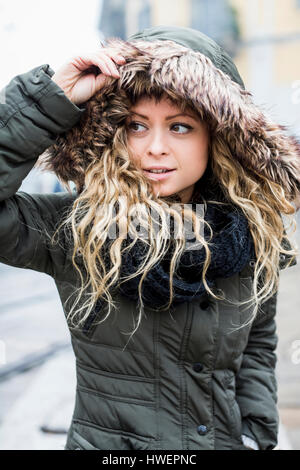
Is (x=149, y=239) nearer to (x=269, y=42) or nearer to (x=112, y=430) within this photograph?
(x=112, y=430)

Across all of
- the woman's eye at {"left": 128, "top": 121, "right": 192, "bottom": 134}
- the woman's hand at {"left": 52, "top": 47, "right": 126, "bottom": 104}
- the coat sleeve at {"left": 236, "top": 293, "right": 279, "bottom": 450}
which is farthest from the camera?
the coat sleeve at {"left": 236, "top": 293, "right": 279, "bottom": 450}

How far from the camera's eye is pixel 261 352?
2.12m

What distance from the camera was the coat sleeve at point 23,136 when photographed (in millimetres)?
1565

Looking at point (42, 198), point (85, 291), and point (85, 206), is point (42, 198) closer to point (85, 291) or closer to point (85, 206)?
point (85, 206)

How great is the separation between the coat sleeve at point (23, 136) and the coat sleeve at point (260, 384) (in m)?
0.95

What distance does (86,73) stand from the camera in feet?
5.67

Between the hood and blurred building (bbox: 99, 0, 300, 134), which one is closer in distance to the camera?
the hood

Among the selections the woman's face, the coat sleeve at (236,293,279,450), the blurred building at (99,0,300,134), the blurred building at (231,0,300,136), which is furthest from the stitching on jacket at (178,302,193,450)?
the blurred building at (231,0,300,136)

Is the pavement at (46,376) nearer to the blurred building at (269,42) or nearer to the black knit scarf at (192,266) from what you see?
the black knit scarf at (192,266)

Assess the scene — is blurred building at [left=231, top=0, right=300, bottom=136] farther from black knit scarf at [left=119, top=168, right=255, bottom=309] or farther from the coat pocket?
the coat pocket

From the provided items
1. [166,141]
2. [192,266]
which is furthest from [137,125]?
[192,266]

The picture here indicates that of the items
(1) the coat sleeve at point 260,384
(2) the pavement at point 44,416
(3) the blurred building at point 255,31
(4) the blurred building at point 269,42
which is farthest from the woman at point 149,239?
(4) the blurred building at point 269,42

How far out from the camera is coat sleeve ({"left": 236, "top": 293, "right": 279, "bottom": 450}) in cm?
197
